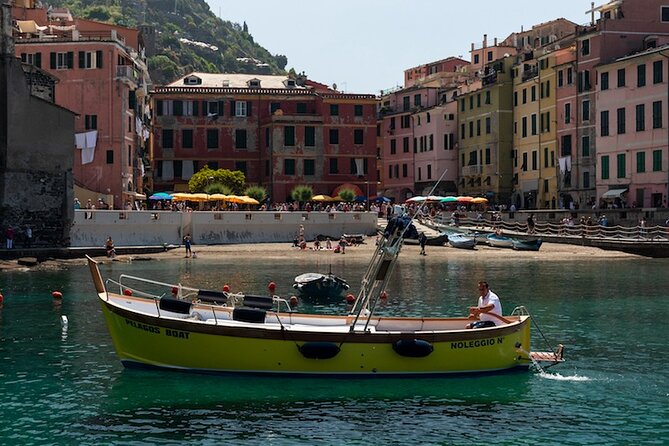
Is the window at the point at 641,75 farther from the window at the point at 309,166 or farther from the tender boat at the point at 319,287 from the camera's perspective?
the tender boat at the point at 319,287

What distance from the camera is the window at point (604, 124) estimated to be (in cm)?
8919

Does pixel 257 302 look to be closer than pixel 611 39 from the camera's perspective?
Yes

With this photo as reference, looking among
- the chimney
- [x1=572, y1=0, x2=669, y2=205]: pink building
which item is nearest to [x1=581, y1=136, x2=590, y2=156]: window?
[x1=572, y1=0, x2=669, y2=205]: pink building

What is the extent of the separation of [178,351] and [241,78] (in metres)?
91.2

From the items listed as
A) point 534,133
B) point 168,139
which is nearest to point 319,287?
point 534,133

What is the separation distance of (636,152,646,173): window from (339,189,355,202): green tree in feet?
104

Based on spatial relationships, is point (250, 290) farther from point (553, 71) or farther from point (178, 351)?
point (553, 71)

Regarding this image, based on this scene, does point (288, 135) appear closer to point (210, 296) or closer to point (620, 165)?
point (620, 165)

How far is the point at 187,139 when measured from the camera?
110625 millimetres

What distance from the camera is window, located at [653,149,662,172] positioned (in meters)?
82.1

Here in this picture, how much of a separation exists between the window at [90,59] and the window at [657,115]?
4817 centimetres

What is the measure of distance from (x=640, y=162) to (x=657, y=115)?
439 centimetres

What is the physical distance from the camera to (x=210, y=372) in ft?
90.1

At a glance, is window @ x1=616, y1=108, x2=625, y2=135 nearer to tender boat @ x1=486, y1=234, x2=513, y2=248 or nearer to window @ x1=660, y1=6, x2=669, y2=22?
window @ x1=660, y1=6, x2=669, y2=22
